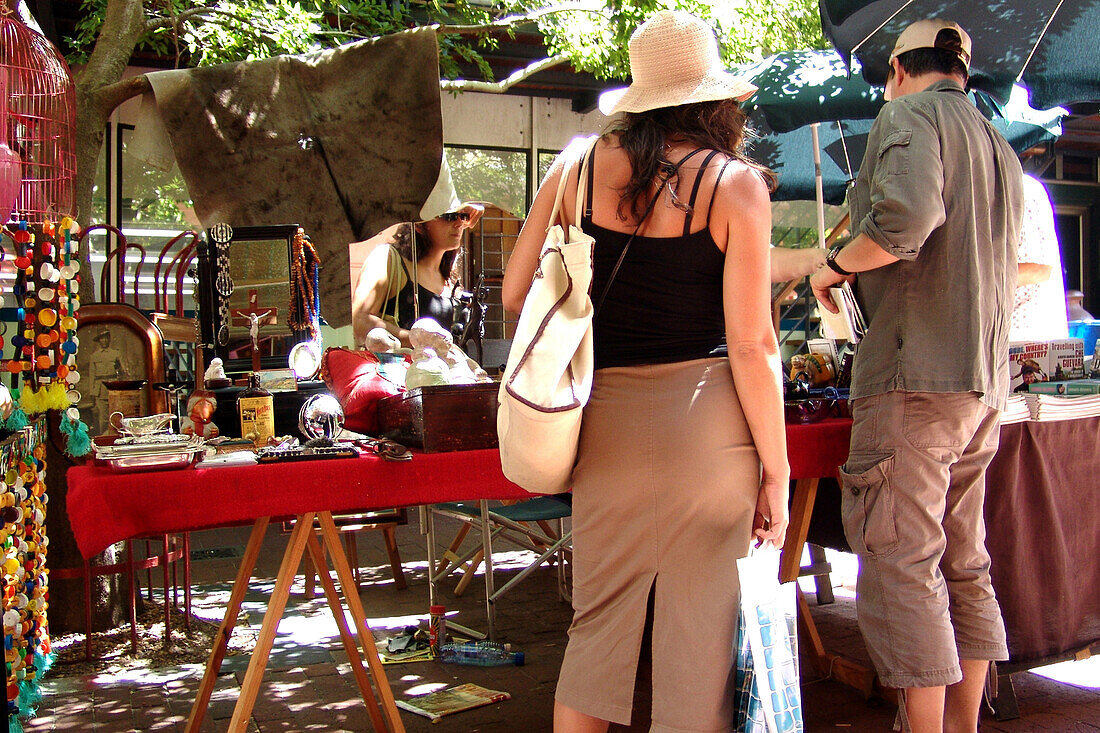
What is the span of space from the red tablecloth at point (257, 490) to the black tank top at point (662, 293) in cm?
87

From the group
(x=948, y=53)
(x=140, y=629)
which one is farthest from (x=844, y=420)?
(x=140, y=629)

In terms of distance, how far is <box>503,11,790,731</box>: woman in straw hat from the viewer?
1.94m

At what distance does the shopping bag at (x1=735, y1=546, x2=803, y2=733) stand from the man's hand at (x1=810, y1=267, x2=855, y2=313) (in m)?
1.25

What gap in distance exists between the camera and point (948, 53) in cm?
294

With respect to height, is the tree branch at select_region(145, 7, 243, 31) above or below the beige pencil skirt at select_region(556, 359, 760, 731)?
above

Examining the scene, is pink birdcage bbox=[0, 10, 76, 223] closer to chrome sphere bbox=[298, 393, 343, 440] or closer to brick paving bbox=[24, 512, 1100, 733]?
chrome sphere bbox=[298, 393, 343, 440]

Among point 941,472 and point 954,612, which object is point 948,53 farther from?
point 954,612

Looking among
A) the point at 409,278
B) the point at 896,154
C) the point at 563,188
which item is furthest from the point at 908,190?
the point at 409,278

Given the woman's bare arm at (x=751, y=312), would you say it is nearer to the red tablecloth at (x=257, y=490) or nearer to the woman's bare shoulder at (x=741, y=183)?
the woman's bare shoulder at (x=741, y=183)

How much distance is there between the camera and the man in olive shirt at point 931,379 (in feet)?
8.84

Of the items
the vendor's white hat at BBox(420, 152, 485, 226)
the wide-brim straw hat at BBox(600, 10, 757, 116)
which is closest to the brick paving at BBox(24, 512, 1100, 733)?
the vendor's white hat at BBox(420, 152, 485, 226)

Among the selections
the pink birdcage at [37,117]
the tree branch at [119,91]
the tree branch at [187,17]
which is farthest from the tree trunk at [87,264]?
the pink birdcage at [37,117]

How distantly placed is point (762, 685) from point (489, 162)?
8662mm

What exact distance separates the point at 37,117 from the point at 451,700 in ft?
8.37
